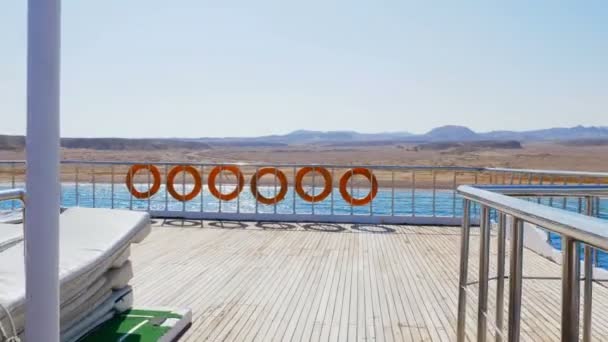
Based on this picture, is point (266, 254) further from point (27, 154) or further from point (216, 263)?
point (27, 154)

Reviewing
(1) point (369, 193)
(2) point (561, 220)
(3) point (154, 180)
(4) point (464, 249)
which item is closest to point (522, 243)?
(2) point (561, 220)

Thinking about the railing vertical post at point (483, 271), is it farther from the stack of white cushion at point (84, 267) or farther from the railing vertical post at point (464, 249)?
the stack of white cushion at point (84, 267)

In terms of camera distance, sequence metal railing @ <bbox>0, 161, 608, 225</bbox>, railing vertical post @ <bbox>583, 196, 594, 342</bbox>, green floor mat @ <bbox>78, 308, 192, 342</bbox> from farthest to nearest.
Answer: metal railing @ <bbox>0, 161, 608, 225</bbox>, green floor mat @ <bbox>78, 308, 192, 342</bbox>, railing vertical post @ <bbox>583, 196, 594, 342</bbox>

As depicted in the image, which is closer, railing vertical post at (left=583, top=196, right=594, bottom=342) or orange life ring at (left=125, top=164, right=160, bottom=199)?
railing vertical post at (left=583, top=196, right=594, bottom=342)

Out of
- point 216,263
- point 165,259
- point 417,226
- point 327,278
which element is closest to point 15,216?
point 165,259

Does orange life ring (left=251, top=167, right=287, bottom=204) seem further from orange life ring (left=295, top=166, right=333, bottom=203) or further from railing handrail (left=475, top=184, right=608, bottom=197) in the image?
railing handrail (left=475, top=184, right=608, bottom=197)

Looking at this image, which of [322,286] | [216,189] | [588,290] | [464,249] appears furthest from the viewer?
[216,189]

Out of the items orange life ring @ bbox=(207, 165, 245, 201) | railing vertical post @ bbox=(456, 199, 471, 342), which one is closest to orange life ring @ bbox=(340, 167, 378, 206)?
orange life ring @ bbox=(207, 165, 245, 201)

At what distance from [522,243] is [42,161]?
3.86 ft

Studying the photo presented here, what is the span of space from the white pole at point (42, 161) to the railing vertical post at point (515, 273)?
1.12 metres

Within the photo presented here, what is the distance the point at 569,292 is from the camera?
0.84 meters

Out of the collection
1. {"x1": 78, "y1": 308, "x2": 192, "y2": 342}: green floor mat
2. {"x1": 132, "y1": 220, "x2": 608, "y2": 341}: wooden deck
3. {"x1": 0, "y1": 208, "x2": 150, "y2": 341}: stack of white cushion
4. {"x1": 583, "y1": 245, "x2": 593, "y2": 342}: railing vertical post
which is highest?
{"x1": 583, "y1": 245, "x2": 593, "y2": 342}: railing vertical post

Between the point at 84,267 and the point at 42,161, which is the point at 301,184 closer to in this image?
the point at 84,267

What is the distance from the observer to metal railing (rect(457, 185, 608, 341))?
826 millimetres
